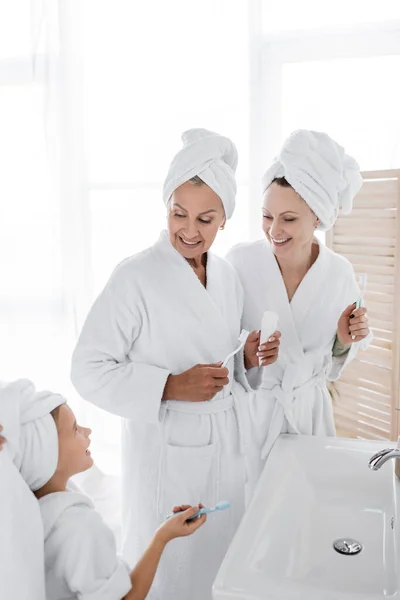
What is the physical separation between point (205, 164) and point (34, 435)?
72 centimetres

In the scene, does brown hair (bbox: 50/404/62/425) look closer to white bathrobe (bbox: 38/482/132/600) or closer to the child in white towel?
the child in white towel

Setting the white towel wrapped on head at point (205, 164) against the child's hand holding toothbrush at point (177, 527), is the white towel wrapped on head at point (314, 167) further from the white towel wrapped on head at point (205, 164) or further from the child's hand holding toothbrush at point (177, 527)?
the child's hand holding toothbrush at point (177, 527)

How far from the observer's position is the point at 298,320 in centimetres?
169

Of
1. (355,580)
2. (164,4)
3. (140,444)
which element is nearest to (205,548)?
(140,444)

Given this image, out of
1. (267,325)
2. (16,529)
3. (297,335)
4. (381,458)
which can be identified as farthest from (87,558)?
(297,335)

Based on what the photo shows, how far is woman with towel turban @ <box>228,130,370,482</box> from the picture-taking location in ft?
4.96

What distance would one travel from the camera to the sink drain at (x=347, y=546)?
120 cm

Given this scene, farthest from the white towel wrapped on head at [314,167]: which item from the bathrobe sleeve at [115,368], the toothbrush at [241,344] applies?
the bathrobe sleeve at [115,368]

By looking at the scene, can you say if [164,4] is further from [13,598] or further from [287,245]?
[13,598]

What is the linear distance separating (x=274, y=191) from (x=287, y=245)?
150 mm

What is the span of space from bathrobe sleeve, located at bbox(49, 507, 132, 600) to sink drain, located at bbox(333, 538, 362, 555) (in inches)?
16.6

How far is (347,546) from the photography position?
1221 millimetres

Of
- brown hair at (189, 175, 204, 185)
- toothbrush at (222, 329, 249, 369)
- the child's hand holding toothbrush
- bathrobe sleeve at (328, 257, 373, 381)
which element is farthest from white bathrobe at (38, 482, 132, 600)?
bathrobe sleeve at (328, 257, 373, 381)

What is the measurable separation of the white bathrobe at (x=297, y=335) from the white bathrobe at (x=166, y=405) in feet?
0.45
